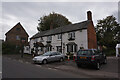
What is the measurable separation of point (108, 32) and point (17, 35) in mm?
32474

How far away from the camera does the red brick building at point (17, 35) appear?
36625mm

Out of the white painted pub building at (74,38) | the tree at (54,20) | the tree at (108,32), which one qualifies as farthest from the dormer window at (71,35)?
the tree at (54,20)

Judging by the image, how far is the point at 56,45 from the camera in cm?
2381

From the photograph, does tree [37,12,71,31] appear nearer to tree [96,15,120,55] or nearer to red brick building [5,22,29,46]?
red brick building [5,22,29,46]

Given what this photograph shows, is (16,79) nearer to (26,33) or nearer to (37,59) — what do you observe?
(37,59)

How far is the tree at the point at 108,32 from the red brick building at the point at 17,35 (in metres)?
27.4

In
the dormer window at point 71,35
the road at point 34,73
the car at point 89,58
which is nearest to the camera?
the road at point 34,73

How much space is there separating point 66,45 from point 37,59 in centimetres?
979

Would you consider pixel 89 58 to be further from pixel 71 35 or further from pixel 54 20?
pixel 54 20

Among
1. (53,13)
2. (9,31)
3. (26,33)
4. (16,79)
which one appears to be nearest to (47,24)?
(53,13)

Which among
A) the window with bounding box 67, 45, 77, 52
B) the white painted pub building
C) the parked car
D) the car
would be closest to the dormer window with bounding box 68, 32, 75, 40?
the white painted pub building

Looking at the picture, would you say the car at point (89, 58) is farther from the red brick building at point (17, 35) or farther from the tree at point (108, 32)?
the red brick building at point (17, 35)

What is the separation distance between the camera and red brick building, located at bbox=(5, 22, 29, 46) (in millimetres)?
36625

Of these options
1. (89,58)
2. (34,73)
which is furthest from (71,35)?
(34,73)
